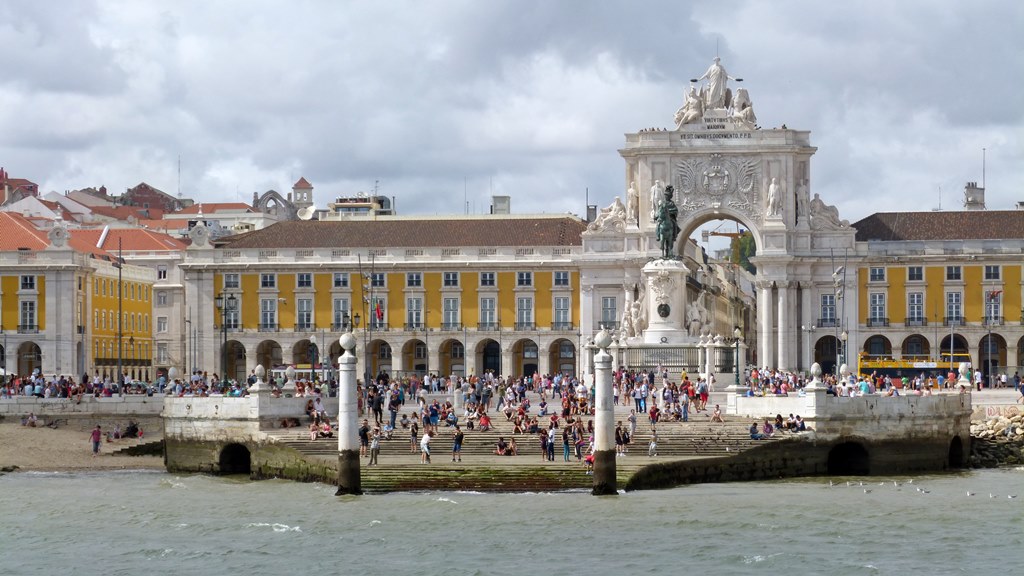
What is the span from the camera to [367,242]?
107m

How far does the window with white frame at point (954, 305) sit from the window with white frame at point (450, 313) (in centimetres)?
2365

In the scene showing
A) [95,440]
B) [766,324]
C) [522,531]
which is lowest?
[522,531]

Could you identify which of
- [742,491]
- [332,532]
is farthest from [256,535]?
[742,491]

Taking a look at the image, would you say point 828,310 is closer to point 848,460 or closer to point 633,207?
point 633,207

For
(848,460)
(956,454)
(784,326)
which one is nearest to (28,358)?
(784,326)

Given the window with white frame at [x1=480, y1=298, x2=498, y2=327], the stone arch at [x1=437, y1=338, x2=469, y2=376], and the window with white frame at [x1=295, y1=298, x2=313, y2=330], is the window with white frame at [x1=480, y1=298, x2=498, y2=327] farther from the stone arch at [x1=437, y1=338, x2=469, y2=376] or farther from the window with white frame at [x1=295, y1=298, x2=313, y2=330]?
the window with white frame at [x1=295, y1=298, x2=313, y2=330]

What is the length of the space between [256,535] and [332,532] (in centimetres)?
153

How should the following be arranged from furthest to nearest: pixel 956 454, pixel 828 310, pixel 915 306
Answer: pixel 915 306 < pixel 828 310 < pixel 956 454

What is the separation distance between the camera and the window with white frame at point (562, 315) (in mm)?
104875

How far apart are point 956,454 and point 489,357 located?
50726mm

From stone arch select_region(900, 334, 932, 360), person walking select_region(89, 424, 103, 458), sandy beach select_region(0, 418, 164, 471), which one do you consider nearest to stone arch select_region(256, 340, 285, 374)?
stone arch select_region(900, 334, 932, 360)

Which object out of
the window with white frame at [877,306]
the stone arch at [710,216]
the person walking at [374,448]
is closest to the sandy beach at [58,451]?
the person walking at [374,448]

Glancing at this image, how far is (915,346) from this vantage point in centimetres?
10288

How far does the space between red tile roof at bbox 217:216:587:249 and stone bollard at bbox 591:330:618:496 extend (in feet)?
196
